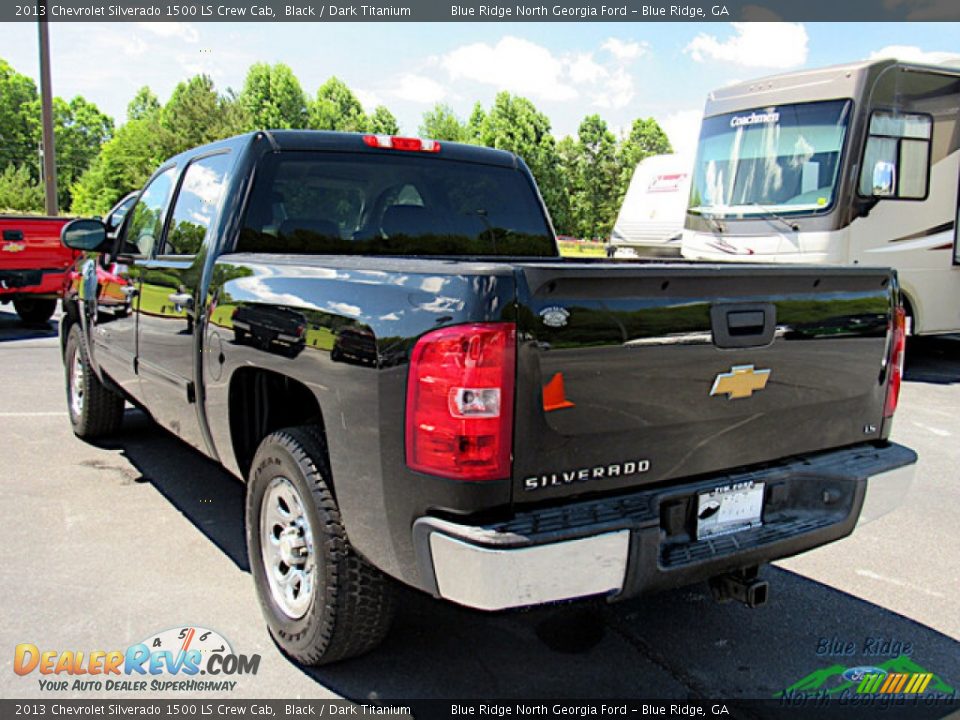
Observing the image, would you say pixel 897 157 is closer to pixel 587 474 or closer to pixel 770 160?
pixel 770 160

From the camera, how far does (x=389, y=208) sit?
162 inches

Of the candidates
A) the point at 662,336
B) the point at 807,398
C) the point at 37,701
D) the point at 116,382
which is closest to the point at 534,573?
the point at 662,336

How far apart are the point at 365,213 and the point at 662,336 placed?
6.82 ft

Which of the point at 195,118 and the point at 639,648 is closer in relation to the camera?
the point at 639,648

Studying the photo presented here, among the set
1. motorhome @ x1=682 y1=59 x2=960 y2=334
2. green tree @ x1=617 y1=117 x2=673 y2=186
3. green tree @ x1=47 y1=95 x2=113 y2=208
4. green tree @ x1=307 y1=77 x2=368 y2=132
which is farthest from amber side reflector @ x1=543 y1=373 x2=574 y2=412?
green tree @ x1=47 y1=95 x2=113 y2=208

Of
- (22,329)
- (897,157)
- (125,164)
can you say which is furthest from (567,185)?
(897,157)

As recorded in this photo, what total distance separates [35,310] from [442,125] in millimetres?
52310

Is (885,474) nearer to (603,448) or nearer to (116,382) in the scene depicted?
(603,448)

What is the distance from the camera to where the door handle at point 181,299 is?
143 inches

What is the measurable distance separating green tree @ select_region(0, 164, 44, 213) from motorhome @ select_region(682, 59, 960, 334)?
53433 mm

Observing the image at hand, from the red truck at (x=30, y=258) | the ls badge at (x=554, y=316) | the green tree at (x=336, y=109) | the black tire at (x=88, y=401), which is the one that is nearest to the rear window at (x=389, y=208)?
the ls badge at (x=554, y=316)

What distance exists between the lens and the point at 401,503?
2330 mm

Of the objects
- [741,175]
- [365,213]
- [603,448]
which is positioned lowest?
[603,448]

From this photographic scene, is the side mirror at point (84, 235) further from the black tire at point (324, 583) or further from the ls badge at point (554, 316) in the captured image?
the ls badge at point (554, 316)
